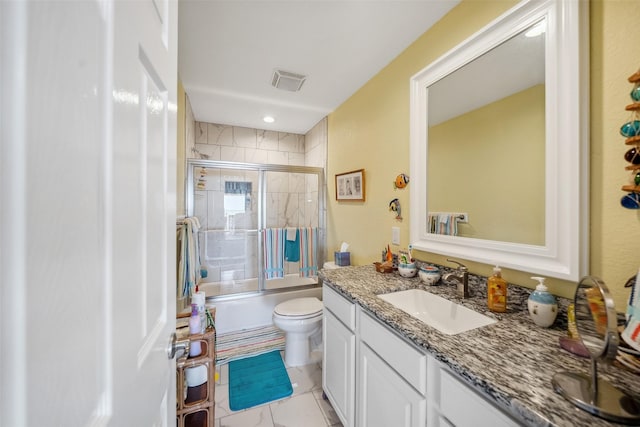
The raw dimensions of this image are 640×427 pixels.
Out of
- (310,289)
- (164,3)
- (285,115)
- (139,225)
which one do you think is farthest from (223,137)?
(139,225)

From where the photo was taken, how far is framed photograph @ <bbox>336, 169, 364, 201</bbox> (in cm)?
222

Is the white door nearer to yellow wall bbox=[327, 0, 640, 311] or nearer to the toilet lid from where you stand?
yellow wall bbox=[327, 0, 640, 311]

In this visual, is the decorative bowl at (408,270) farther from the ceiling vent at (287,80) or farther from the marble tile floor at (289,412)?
the ceiling vent at (287,80)

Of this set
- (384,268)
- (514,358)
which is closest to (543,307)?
(514,358)

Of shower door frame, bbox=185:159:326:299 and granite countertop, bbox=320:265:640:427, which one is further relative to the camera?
shower door frame, bbox=185:159:326:299

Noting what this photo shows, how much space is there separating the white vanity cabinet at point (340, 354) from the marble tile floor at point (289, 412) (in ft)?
0.46

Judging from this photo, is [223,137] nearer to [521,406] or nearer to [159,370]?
[159,370]

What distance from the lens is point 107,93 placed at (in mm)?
349

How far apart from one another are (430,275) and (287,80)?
186 centimetres

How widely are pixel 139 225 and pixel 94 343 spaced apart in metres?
0.22

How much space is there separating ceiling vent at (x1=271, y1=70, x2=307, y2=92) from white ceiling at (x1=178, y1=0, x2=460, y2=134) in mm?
51

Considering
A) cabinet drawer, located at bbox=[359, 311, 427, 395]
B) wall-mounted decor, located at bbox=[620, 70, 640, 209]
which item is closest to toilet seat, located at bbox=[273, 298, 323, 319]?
cabinet drawer, located at bbox=[359, 311, 427, 395]

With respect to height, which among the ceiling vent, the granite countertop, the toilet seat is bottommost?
the toilet seat

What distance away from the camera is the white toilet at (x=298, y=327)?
203cm
